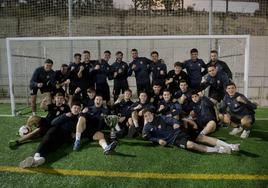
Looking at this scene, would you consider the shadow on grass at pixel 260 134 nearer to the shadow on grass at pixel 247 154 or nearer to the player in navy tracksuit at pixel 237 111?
the player in navy tracksuit at pixel 237 111

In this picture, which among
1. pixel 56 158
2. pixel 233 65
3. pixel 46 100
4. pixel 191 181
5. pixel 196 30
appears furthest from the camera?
pixel 196 30

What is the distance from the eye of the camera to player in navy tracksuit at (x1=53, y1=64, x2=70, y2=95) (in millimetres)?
10305

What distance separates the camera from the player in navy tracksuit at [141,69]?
1032 centimetres

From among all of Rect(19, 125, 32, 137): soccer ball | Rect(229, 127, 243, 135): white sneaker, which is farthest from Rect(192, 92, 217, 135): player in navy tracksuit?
Rect(19, 125, 32, 137): soccer ball

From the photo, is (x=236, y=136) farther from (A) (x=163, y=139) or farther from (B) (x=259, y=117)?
(B) (x=259, y=117)

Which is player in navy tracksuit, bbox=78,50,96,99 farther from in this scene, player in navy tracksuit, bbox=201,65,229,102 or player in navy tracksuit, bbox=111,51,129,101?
player in navy tracksuit, bbox=201,65,229,102

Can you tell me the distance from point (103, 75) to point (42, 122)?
291 cm

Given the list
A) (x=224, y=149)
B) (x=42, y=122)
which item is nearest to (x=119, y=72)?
(x=42, y=122)

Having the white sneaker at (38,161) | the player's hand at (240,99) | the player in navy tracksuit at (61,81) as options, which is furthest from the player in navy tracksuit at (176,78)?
the white sneaker at (38,161)

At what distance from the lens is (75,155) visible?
23.6ft

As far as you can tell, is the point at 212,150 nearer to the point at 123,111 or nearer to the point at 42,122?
the point at 123,111

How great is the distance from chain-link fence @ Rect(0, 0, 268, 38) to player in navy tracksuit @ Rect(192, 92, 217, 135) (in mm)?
8271

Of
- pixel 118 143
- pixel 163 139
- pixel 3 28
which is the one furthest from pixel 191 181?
pixel 3 28

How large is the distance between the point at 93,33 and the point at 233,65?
6.31 m
